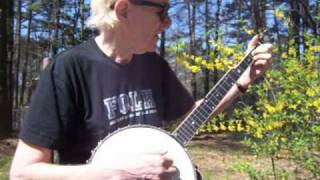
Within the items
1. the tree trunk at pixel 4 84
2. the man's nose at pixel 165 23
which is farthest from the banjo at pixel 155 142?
the tree trunk at pixel 4 84

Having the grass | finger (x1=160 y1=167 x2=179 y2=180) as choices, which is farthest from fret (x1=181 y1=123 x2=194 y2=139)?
the grass

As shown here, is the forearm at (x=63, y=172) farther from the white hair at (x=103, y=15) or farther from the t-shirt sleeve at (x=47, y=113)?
the white hair at (x=103, y=15)

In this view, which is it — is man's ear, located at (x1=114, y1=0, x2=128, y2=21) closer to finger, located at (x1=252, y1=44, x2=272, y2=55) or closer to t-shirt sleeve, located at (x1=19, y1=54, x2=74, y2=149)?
t-shirt sleeve, located at (x1=19, y1=54, x2=74, y2=149)

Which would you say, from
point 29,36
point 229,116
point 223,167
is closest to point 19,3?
point 29,36

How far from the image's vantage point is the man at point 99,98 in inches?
74.9

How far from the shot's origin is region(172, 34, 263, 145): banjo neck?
2230 millimetres

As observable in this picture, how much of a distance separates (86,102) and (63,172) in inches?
10.2

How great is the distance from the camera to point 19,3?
27.8 metres

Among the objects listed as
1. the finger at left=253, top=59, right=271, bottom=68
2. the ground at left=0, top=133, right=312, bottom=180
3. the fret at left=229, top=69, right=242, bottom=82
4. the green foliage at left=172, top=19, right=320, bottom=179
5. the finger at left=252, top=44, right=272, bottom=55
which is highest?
the finger at left=252, top=44, right=272, bottom=55

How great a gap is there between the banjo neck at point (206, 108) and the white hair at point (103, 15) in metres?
0.43

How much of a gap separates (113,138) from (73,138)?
13cm

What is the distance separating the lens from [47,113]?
195cm

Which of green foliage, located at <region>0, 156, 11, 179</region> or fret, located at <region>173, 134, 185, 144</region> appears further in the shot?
green foliage, located at <region>0, 156, 11, 179</region>

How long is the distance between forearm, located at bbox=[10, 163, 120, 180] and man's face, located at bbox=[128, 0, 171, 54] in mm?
462
